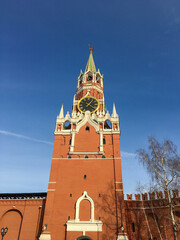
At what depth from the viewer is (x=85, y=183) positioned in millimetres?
25828

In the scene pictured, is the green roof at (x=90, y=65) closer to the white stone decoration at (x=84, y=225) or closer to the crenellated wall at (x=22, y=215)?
the crenellated wall at (x=22, y=215)

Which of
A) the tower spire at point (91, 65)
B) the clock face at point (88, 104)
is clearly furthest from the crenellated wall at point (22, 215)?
the tower spire at point (91, 65)

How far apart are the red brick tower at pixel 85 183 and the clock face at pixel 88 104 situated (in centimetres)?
220

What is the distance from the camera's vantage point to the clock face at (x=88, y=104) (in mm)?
36094

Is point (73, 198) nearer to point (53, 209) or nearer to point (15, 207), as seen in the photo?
point (53, 209)

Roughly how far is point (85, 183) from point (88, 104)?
15.7 m

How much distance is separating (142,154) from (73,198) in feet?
35.0

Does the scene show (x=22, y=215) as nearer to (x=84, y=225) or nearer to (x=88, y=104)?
(x=84, y=225)

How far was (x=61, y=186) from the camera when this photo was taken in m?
25.7

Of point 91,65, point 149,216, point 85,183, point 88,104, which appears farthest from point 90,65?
point 149,216

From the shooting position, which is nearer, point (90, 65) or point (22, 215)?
point (22, 215)

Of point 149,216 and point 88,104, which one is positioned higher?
point 88,104

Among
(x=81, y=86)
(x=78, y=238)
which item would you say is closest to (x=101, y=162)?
(x=78, y=238)

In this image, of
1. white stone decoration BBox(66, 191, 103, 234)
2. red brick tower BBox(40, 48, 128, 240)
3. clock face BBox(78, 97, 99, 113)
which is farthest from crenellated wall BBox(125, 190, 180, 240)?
clock face BBox(78, 97, 99, 113)
